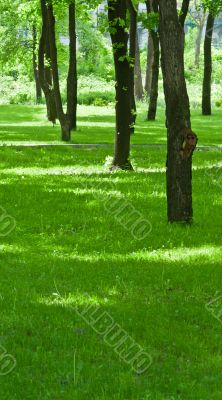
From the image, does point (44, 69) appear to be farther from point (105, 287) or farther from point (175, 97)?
point (105, 287)

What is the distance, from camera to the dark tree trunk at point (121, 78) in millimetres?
18000

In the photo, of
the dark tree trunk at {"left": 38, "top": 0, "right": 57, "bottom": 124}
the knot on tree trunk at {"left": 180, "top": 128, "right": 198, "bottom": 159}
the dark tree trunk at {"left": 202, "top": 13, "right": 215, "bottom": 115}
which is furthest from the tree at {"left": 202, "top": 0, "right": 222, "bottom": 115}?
the knot on tree trunk at {"left": 180, "top": 128, "right": 198, "bottom": 159}

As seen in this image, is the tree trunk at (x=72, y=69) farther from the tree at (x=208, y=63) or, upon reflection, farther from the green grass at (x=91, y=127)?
the tree at (x=208, y=63)

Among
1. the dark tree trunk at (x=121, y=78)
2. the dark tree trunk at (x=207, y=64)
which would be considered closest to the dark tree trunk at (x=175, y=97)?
the dark tree trunk at (x=121, y=78)

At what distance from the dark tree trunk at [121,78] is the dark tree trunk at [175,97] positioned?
18.1 feet

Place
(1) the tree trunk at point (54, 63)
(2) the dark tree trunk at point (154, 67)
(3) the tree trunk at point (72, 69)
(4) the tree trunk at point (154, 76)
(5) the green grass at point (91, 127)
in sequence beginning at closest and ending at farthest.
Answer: (1) the tree trunk at point (54, 63) → (3) the tree trunk at point (72, 69) → (5) the green grass at point (91, 127) → (2) the dark tree trunk at point (154, 67) → (4) the tree trunk at point (154, 76)

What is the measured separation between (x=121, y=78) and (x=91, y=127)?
17.6 metres

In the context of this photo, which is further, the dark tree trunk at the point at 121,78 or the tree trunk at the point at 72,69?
the tree trunk at the point at 72,69

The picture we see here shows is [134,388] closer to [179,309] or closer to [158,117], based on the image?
[179,309]

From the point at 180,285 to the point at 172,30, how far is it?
466 centimetres

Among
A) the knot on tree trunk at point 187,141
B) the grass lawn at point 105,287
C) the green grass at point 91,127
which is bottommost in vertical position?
the green grass at point 91,127

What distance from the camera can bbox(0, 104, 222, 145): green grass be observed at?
1174 inches

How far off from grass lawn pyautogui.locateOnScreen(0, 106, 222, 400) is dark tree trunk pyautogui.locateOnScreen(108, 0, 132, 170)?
4.57 ft

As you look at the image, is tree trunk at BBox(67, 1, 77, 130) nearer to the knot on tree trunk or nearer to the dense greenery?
the dense greenery
